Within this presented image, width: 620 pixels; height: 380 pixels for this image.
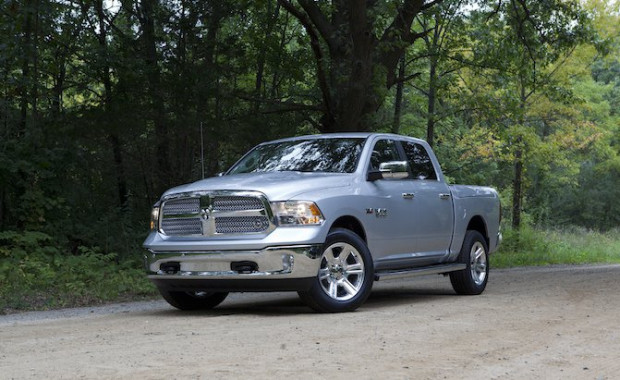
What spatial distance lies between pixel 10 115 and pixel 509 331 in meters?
10.8

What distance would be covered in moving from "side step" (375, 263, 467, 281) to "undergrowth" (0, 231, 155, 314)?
12.2 ft

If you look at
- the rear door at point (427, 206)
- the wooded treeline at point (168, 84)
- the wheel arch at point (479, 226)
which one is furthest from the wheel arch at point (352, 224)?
the wooded treeline at point (168, 84)

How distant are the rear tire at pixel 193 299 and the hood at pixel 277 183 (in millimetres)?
1201

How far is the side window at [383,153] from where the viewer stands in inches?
424

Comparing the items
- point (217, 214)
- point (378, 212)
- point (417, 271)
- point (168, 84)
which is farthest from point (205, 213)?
point (168, 84)

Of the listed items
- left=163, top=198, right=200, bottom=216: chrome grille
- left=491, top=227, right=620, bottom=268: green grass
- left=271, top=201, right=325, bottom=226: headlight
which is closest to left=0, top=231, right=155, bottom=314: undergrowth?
left=163, top=198, right=200, bottom=216: chrome grille

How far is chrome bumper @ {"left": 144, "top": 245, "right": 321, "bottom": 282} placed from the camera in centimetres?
898

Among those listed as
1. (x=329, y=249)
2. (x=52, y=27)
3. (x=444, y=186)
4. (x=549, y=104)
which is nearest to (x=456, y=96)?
(x=549, y=104)

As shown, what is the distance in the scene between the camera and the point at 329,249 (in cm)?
932

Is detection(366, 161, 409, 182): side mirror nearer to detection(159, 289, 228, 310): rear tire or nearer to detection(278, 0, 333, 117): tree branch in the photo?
detection(159, 289, 228, 310): rear tire

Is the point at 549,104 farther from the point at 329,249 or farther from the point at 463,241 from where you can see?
the point at 329,249

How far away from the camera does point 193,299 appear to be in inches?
412

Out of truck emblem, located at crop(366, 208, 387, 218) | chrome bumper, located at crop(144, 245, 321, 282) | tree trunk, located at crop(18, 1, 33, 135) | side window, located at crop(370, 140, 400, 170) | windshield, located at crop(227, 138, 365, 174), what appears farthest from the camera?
tree trunk, located at crop(18, 1, 33, 135)

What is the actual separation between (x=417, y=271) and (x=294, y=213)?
7.22 feet
